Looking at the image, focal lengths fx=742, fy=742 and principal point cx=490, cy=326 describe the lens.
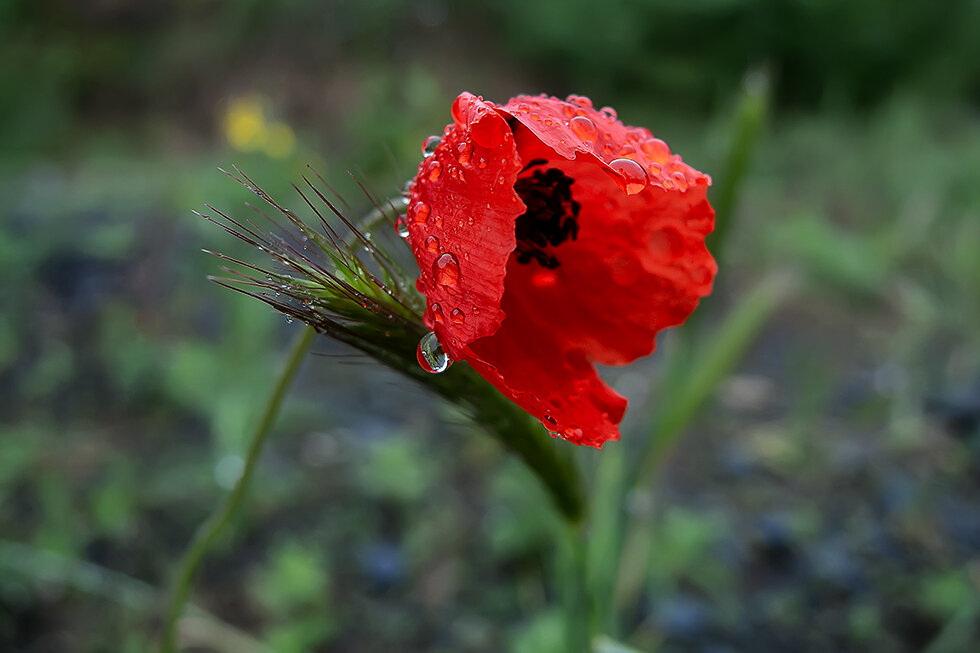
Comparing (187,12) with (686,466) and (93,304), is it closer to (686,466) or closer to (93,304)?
(93,304)

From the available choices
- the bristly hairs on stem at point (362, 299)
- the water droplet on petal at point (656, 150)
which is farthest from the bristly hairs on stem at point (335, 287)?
the water droplet on petal at point (656, 150)

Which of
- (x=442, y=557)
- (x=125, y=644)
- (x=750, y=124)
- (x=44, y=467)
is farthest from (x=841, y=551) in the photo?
(x=44, y=467)

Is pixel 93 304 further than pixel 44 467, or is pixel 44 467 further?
pixel 93 304

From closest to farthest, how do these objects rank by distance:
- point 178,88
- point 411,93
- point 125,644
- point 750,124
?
point 750,124, point 125,644, point 411,93, point 178,88

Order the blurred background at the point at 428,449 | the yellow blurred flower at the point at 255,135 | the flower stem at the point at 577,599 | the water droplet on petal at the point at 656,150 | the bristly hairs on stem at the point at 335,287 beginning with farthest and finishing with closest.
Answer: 1. the yellow blurred flower at the point at 255,135
2. the blurred background at the point at 428,449
3. the flower stem at the point at 577,599
4. the water droplet on petal at the point at 656,150
5. the bristly hairs on stem at the point at 335,287

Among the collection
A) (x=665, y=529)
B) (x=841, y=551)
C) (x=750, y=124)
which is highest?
(x=750, y=124)

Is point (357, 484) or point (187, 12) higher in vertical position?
point (357, 484)

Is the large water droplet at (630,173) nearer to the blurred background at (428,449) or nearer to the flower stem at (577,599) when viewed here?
the blurred background at (428,449)
